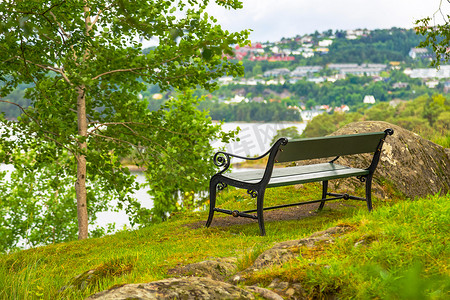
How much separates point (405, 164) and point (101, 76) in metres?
5.12

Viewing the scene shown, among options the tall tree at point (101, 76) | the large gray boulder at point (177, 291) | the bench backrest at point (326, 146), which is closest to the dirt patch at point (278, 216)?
the bench backrest at point (326, 146)

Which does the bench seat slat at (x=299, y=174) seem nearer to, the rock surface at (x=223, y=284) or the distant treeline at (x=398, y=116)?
the rock surface at (x=223, y=284)

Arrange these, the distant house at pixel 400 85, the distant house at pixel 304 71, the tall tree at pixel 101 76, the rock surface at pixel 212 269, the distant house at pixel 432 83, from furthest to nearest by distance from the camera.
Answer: the distant house at pixel 432 83 → the distant house at pixel 400 85 → the distant house at pixel 304 71 → the tall tree at pixel 101 76 → the rock surface at pixel 212 269

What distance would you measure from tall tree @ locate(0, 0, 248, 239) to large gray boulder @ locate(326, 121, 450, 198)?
2.29 metres

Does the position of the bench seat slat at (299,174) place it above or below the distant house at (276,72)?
below

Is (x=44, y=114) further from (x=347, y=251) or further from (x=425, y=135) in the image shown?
(x=425, y=135)

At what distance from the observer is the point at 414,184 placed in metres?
7.77

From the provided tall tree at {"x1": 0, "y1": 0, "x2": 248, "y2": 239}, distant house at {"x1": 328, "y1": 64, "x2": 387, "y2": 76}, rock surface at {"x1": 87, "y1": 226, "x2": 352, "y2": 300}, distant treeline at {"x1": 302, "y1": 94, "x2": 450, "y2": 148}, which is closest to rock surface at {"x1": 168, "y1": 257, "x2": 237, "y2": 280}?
rock surface at {"x1": 87, "y1": 226, "x2": 352, "y2": 300}

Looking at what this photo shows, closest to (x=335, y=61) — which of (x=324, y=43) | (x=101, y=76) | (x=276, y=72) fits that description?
(x=324, y=43)

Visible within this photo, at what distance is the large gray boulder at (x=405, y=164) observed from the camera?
768 centimetres

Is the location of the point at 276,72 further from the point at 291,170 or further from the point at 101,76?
the point at 291,170

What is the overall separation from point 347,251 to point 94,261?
2747 mm

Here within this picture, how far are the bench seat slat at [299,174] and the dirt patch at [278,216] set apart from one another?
68cm

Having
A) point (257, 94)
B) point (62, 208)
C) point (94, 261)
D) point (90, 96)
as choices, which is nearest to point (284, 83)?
point (257, 94)
